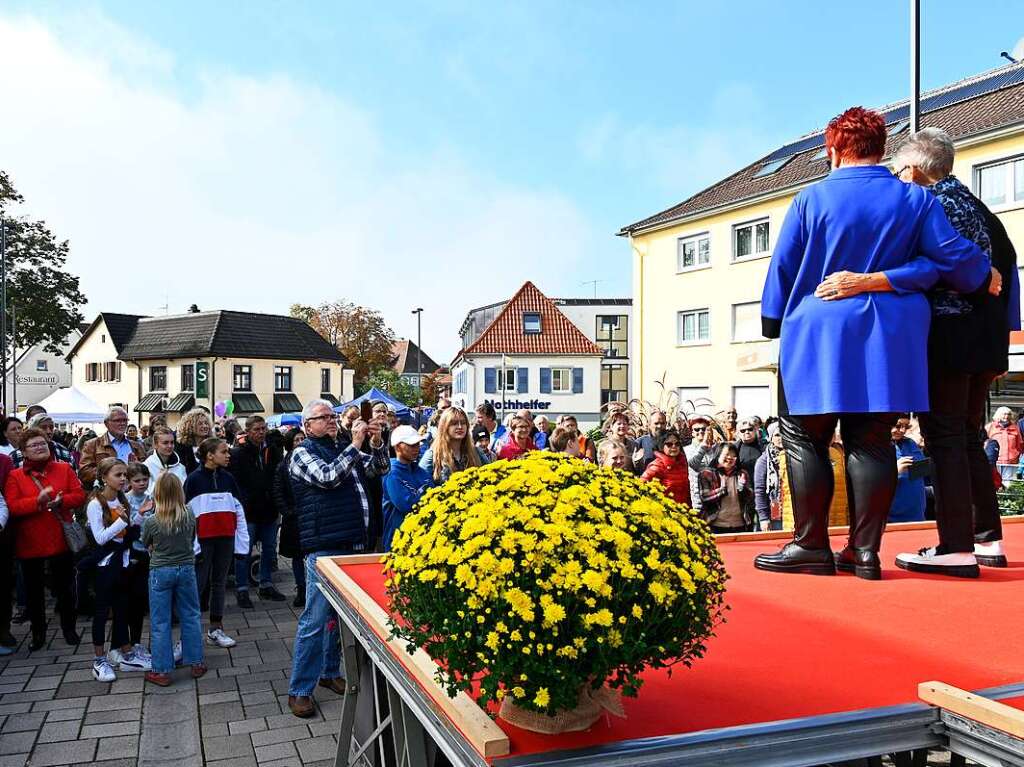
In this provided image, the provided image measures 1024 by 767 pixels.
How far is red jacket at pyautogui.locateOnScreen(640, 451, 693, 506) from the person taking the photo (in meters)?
8.69

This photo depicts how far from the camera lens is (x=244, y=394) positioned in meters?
54.4

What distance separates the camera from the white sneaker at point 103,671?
6.32 m

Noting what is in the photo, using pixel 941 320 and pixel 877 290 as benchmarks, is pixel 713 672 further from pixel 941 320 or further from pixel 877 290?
pixel 941 320

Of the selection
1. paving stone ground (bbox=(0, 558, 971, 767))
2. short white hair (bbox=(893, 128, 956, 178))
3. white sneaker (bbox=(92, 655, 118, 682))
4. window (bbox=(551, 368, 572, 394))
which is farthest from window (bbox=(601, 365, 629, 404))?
short white hair (bbox=(893, 128, 956, 178))

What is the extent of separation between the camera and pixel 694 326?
31.9 metres

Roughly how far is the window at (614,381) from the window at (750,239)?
30109 mm

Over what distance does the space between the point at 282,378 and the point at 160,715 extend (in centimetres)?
5187

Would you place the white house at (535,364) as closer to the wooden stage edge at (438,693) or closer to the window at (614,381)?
the window at (614,381)

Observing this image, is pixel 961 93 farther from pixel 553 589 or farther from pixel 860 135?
pixel 553 589

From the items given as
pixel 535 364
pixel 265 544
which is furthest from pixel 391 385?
pixel 265 544

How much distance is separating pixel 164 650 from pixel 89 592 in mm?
3003

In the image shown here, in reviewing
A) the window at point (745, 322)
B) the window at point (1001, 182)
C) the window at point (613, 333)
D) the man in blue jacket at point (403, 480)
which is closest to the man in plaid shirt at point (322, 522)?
A: the man in blue jacket at point (403, 480)

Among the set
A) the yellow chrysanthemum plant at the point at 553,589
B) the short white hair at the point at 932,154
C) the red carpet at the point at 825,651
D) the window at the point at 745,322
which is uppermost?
the window at the point at 745,322

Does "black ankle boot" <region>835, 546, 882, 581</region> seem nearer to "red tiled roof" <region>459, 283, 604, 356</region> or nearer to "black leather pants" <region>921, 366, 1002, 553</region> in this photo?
"black leather pants" <region>921, 366, 1002, 553</region>
